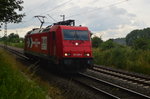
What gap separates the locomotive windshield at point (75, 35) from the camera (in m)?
16.4

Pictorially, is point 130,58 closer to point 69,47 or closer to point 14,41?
point 69,47

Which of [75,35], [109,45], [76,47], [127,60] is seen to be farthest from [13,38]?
[76,47]

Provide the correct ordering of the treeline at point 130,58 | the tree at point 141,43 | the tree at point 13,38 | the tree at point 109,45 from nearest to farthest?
the treeline at point 130,58 → the tree at point 141,43 → the tree at point 109,45 → the tree at point 13,38

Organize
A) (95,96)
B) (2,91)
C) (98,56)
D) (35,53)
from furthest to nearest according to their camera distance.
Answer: (98,56)
(35,53)
(95,96)
(2,91)

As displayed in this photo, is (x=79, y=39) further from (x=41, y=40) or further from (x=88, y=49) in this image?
(x=41, y=40)

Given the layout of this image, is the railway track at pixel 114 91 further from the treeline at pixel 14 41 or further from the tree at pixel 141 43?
the treeline at pixel 14 41

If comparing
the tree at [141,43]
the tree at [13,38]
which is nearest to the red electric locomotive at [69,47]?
the tree at [141,43]

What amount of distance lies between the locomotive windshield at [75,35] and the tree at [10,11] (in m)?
3.95

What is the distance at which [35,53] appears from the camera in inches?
872

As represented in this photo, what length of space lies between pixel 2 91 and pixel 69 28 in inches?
395

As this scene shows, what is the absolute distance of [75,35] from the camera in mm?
16719

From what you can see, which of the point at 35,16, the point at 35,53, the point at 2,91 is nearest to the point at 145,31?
the point at 35,16

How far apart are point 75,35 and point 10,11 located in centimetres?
482

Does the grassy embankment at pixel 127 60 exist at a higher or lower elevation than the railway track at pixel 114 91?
higher
